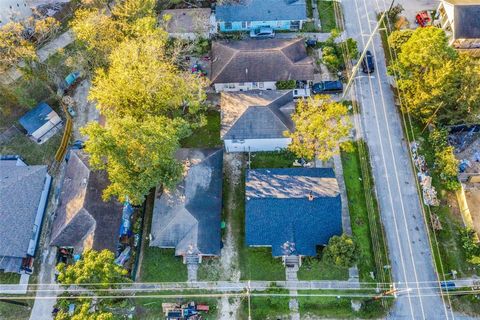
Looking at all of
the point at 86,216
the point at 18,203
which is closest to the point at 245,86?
the point at 86,216

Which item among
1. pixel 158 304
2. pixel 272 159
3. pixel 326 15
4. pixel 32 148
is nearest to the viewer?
pixel 158 304

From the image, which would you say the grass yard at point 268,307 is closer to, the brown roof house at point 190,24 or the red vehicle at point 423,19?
the brown roof house at point 190,24

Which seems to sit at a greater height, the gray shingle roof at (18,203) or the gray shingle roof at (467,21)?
the gray shingle roof at (467,21)

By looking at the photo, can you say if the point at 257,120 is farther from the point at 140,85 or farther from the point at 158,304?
the point at 158,304

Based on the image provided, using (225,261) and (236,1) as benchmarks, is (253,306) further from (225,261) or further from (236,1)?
(236,1)

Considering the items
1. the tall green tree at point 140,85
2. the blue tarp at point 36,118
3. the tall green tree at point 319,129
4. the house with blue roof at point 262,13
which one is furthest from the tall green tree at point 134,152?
the house with blue roof at point 262,13

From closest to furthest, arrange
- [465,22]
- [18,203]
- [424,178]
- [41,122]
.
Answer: [18,203] → [424,178] → [41,122] → [465,22]
